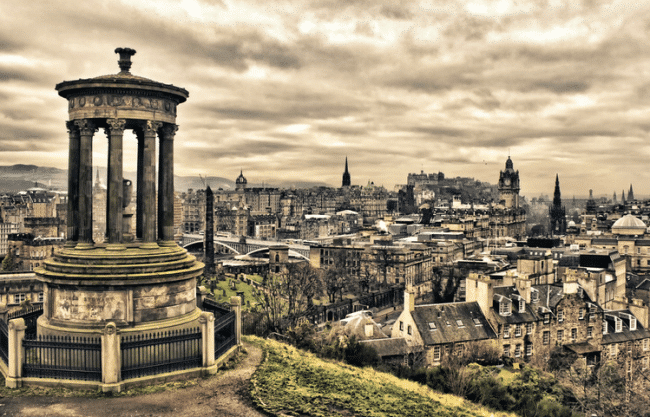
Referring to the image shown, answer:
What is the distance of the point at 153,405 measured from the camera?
1478 cm

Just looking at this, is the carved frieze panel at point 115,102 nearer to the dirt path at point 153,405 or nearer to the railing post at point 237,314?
the railing post at point 237,314

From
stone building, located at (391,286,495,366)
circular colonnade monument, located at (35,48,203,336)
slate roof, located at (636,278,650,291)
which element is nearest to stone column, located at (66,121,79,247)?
circular colonnade monument, located at (35,48,203,336)

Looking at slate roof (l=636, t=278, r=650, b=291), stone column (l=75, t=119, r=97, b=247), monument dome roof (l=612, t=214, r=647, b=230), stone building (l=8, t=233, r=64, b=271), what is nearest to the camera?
stone column (l=75, t=119, r=97, b=247)

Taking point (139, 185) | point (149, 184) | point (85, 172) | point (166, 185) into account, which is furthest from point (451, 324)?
point (85, 172)

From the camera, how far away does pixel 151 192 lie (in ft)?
64.7

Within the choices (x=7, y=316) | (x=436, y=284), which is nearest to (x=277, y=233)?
(x=436, y=284)

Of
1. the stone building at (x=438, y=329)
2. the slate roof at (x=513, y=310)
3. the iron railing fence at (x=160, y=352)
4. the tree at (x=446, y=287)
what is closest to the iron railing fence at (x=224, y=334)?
the iron railing fence at (x=160, y=352)

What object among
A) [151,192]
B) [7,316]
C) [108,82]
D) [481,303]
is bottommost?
[481,303]

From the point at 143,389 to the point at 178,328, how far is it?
2.86 metres

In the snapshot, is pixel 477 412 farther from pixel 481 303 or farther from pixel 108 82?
pixel 481 303

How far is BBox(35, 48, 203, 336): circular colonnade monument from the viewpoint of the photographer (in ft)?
58.4

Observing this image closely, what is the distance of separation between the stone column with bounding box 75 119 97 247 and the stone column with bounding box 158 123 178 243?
2.35 metres

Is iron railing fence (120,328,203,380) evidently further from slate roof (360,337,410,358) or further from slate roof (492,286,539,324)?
slate roof (492,286,539,324)

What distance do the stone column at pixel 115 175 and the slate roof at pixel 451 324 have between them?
25.6 m
